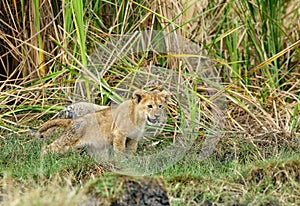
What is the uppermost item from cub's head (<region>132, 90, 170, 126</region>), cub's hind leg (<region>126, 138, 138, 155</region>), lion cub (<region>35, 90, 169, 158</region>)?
cub's head (<region>132, 90, 170, 126</region>)

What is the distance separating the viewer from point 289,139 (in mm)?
5020

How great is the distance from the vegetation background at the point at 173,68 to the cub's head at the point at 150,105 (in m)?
0.38

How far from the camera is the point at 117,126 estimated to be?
4.69m

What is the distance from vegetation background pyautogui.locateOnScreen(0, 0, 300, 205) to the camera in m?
4.02

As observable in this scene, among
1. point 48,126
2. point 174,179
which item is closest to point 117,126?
point 48,126

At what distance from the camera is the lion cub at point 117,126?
15.1 feet

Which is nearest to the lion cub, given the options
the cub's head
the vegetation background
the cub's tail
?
the cub's head

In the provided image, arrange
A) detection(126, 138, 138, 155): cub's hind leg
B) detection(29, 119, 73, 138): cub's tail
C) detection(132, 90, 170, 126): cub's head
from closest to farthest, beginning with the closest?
1. detection(132, 90, 170, 126): cub's head
2. detection(126, 138, 138, 155): cub's hind leg
3. detection(29, 119, 73, 138): cub's tail

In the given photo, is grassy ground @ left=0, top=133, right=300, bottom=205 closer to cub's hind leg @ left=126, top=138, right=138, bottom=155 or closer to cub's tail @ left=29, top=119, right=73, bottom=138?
cub's tail @ left=29, top=119, right=73, bottom=138

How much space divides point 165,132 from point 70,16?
1.24 m

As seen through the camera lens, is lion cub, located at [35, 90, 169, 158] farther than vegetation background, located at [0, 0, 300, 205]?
Yes

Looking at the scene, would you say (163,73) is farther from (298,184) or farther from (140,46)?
(298,184)

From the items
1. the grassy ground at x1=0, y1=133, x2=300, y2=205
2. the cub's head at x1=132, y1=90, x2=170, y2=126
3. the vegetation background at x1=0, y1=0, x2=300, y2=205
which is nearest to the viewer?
the grassy ground at x1=0, y1=133, x2=300, y2=205

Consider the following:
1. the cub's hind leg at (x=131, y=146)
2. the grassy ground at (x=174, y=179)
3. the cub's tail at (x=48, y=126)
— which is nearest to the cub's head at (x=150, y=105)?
the cub's hind leg at (x=131, y=146)
